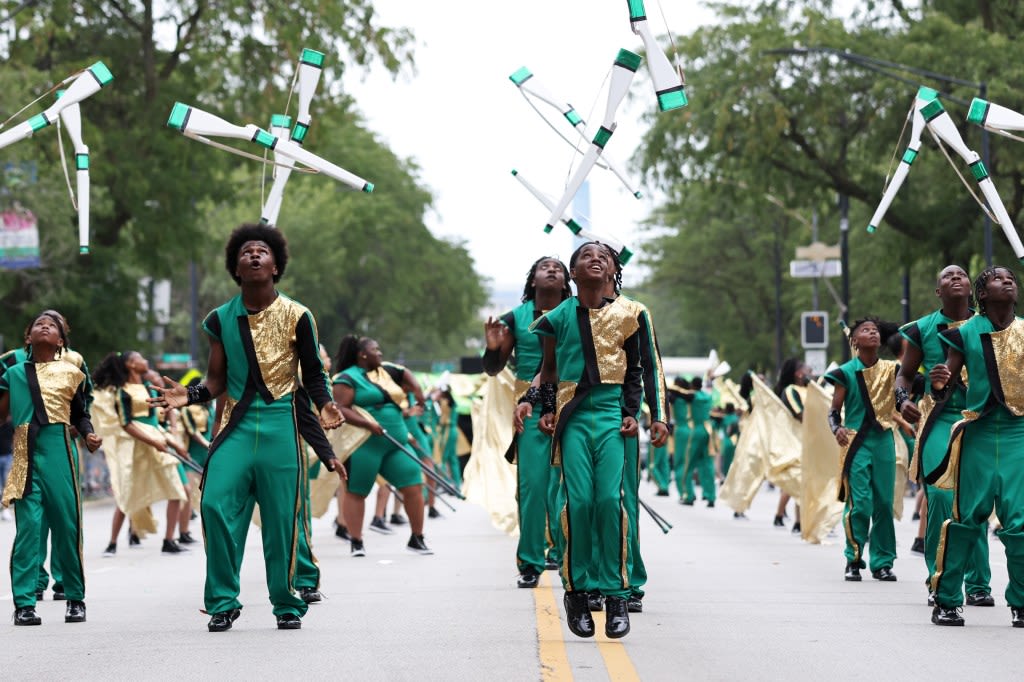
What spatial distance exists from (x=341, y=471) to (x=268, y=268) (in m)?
1.11

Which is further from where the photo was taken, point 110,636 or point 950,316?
point 950,316

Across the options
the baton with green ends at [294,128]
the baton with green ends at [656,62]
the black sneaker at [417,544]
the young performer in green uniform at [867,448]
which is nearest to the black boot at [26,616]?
the baton with green ends at [294,128]

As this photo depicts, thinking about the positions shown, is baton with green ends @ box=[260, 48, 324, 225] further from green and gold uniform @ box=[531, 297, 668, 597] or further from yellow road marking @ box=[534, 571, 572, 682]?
yellow road marking @ box=[534, 571, 572, 682]

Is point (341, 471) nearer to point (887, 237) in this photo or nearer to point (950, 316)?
point (950, 316)

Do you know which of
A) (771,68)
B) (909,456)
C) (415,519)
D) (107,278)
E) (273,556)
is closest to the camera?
(273,556)

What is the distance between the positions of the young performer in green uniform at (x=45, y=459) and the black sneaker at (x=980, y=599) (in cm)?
509

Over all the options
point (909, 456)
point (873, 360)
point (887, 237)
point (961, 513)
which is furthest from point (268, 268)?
point (887, 237)

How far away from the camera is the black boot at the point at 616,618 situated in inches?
355

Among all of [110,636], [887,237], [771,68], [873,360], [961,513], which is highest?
[771,68]

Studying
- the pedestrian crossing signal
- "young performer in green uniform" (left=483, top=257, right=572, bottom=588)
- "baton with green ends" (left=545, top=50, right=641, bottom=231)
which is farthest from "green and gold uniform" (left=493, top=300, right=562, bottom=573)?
the pedestrian crossing signal

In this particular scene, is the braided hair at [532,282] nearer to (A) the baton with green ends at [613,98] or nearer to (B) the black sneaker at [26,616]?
(A) the baton with green ends at [613,98]

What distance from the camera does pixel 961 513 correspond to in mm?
10336

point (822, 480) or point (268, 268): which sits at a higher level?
point (268, 268)

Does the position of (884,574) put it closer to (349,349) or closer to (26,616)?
(349,349)
